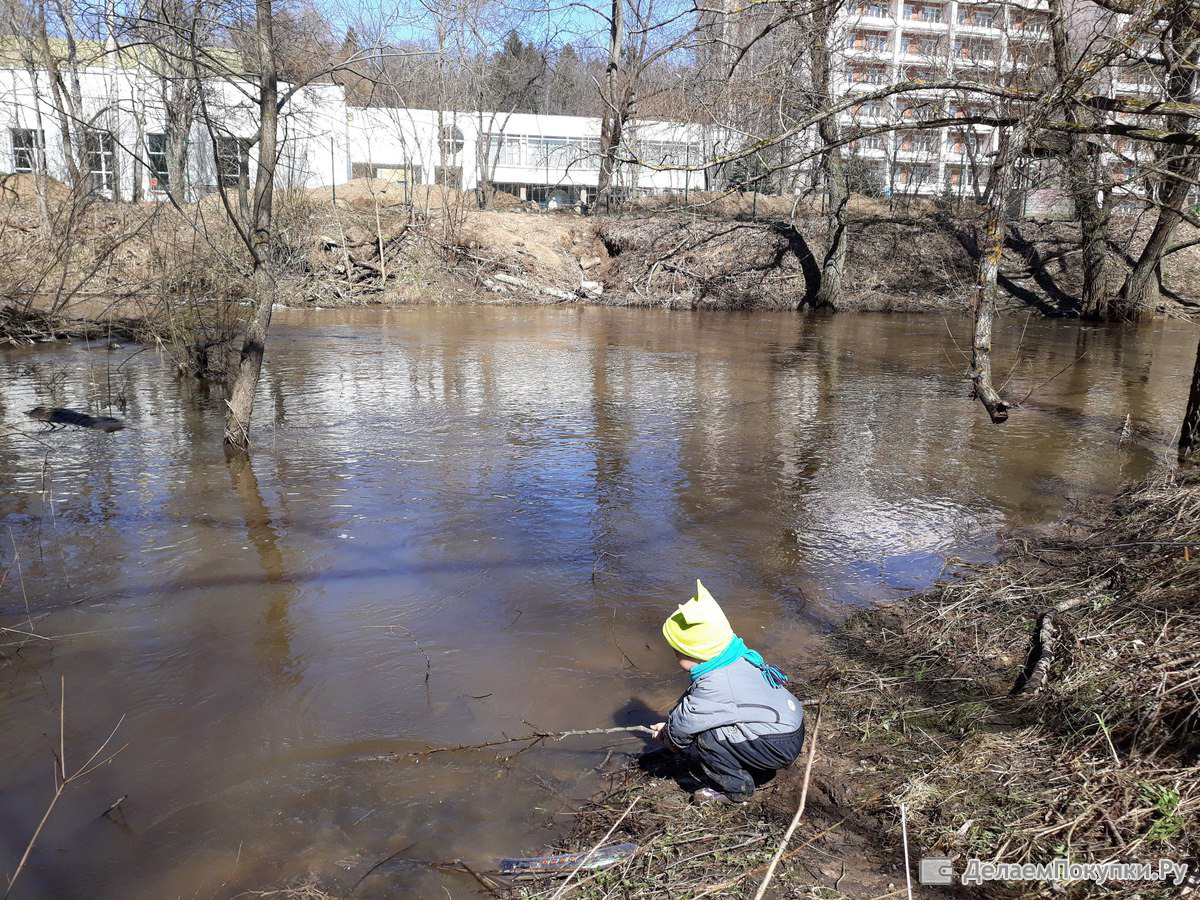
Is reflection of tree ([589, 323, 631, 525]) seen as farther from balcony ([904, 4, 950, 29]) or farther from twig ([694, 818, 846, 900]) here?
balcony ([904, 4, 950, 29])

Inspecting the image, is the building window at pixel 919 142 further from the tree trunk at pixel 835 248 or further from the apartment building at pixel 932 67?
the tree trunk at pixel 835 248

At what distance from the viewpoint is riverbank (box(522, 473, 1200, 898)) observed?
9.72ft

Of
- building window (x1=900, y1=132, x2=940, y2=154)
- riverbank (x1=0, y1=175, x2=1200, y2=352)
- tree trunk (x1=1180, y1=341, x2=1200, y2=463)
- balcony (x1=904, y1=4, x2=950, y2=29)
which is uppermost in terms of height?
balcony (x1=904, y1=4, x2=950, y2=29)

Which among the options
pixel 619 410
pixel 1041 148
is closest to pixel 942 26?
pixel 619 410

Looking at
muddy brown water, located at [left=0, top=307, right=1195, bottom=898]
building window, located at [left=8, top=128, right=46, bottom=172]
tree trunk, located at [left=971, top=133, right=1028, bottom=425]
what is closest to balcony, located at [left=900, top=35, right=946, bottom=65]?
muddy brown water, located at [left=0, top=307, right=1195, bottom=898]

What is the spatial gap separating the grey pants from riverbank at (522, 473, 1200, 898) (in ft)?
0.36

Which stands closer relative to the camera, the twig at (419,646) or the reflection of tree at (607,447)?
the twig at (419,646)

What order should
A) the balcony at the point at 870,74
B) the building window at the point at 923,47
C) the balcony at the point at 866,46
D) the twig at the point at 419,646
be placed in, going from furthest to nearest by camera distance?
the balcony at the point at 866,46 → the building window at the point at 923,47 → the balcony at the point at 870,74 → the twig at the point at 419,646

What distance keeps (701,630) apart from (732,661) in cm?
22

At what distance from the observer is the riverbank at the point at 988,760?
9.72 ft

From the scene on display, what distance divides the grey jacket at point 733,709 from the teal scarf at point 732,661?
0.02m

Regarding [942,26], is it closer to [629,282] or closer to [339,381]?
[629,282]

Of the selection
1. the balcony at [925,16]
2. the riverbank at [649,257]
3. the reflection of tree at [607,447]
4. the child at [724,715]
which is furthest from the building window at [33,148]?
the balcony at [925,16]

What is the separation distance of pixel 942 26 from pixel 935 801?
187 feet
